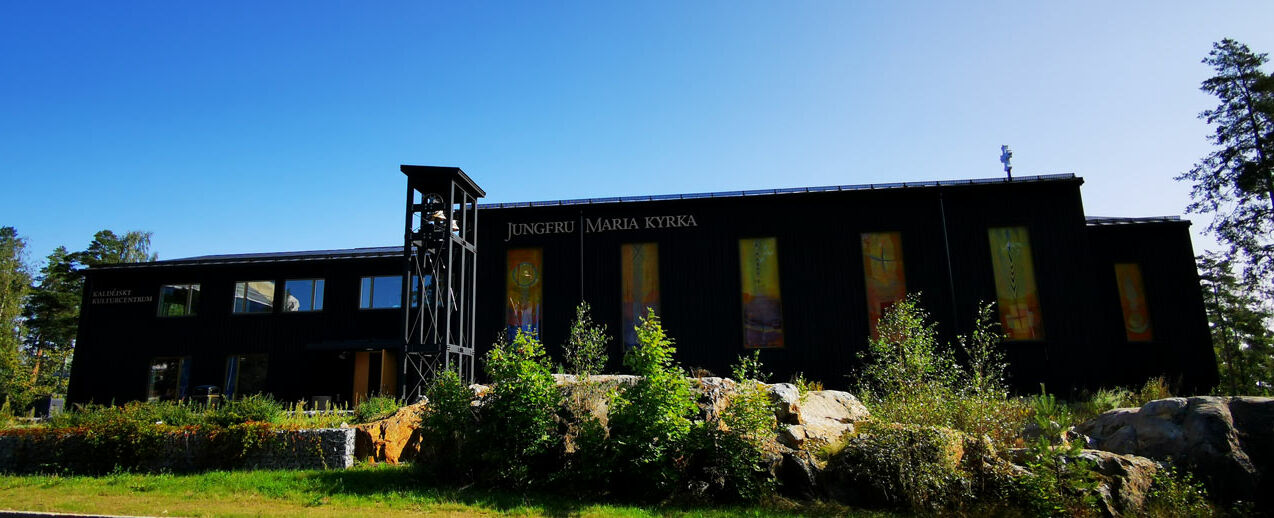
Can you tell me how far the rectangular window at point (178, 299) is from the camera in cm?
2670

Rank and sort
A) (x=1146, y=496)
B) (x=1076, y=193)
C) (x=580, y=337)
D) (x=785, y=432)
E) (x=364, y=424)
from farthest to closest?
(x=1076, y=193), (x=364, y=424), (x=580, y=337), (x=785, y=432), (x=1146, y=496)

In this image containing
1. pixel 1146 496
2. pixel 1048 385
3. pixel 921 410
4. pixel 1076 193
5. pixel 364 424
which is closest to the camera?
pixel 1146 496

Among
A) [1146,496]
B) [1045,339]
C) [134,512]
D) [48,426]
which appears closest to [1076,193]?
[1045,339]

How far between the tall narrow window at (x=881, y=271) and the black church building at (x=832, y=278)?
0.15 feet

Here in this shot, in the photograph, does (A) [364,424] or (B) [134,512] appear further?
(A) [364,424]

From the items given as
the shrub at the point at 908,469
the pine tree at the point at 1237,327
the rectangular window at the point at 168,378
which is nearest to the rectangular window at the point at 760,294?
the shrub at the point at 908,469

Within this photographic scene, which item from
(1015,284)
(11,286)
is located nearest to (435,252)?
(1015,284)

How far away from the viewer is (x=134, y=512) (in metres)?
9.14

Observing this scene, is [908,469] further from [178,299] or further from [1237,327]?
[1237,327]

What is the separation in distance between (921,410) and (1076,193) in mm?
16723

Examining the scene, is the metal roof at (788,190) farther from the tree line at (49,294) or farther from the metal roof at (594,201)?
the tree line at (49,294)

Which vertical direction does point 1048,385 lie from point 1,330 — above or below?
below

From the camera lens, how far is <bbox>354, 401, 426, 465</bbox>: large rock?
41.7ft

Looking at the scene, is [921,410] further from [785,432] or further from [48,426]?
[48,426]
